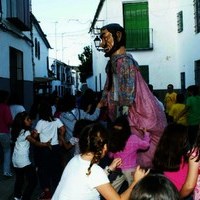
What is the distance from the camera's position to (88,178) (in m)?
3.54

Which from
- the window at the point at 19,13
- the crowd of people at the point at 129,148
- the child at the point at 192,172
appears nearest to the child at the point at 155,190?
the crowd of people at the point at 129,148

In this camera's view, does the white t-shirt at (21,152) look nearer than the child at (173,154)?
No

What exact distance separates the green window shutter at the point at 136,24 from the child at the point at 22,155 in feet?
54.2

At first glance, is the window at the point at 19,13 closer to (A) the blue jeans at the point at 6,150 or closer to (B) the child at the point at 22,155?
(A) the blue jeans at the point at 6,150

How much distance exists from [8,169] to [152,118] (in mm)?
5350

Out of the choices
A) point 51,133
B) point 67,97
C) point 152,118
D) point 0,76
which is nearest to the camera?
point 152,118

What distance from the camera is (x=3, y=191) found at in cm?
775

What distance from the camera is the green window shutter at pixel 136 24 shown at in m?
23.0

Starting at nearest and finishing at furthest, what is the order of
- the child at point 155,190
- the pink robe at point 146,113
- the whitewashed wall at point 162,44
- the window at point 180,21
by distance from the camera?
1. the child at point 155,190
2. the pink robe at point 146,113
3. the window at point 180,21
4. the whitewashed wall at point 162,44

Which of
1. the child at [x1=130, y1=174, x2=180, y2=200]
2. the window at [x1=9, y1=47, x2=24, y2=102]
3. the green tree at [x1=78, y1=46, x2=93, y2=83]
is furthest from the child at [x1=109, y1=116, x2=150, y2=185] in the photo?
the green tree at [x1=78, y1=46, x2=93, y2=83]

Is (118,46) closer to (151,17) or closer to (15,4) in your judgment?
(15,4)

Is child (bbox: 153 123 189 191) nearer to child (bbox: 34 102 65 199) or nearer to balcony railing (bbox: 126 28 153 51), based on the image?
child (bbox: 34 102 65 199)

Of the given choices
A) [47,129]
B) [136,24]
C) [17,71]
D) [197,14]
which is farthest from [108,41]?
[136,24]

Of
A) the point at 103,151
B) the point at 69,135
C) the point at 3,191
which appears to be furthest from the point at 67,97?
the point at 103,151
